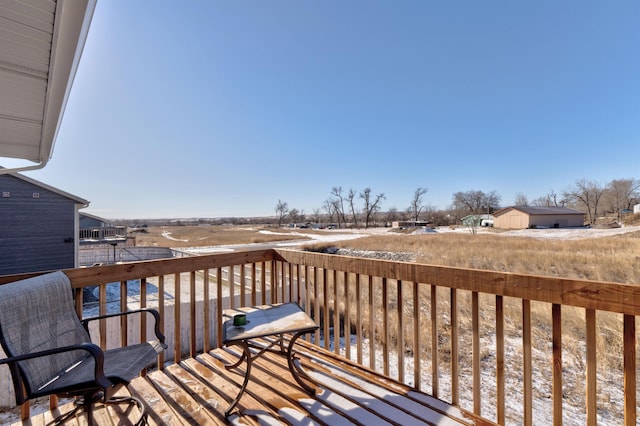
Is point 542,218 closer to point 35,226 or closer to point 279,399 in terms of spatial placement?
point 279,399

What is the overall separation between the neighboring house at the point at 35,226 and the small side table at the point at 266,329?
9.99 meters

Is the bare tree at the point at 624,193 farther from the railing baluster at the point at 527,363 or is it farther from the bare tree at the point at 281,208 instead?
the bare tree at the point at 281,208

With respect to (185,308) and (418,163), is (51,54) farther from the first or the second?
(418,163)

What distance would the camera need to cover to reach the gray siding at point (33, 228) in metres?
7.97

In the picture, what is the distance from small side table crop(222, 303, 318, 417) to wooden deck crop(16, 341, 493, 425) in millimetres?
105

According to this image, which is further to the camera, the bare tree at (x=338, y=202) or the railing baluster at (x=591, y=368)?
the bare tree at (x=338, y=202)

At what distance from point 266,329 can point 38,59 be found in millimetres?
2069

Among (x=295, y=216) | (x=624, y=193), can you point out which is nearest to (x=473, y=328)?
(x=624, y=193)

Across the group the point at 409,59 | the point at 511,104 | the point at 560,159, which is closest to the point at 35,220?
the point at 409,59

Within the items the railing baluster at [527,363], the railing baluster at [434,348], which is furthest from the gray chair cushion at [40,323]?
the railing baluster at [527,363]

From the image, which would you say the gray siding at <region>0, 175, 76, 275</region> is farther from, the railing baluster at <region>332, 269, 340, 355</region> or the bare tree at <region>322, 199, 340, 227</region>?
the bare tree at <region>322, 199, 340, 227</region>

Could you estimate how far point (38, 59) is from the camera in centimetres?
159

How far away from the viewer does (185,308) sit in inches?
218

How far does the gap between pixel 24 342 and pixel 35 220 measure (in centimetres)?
1001
